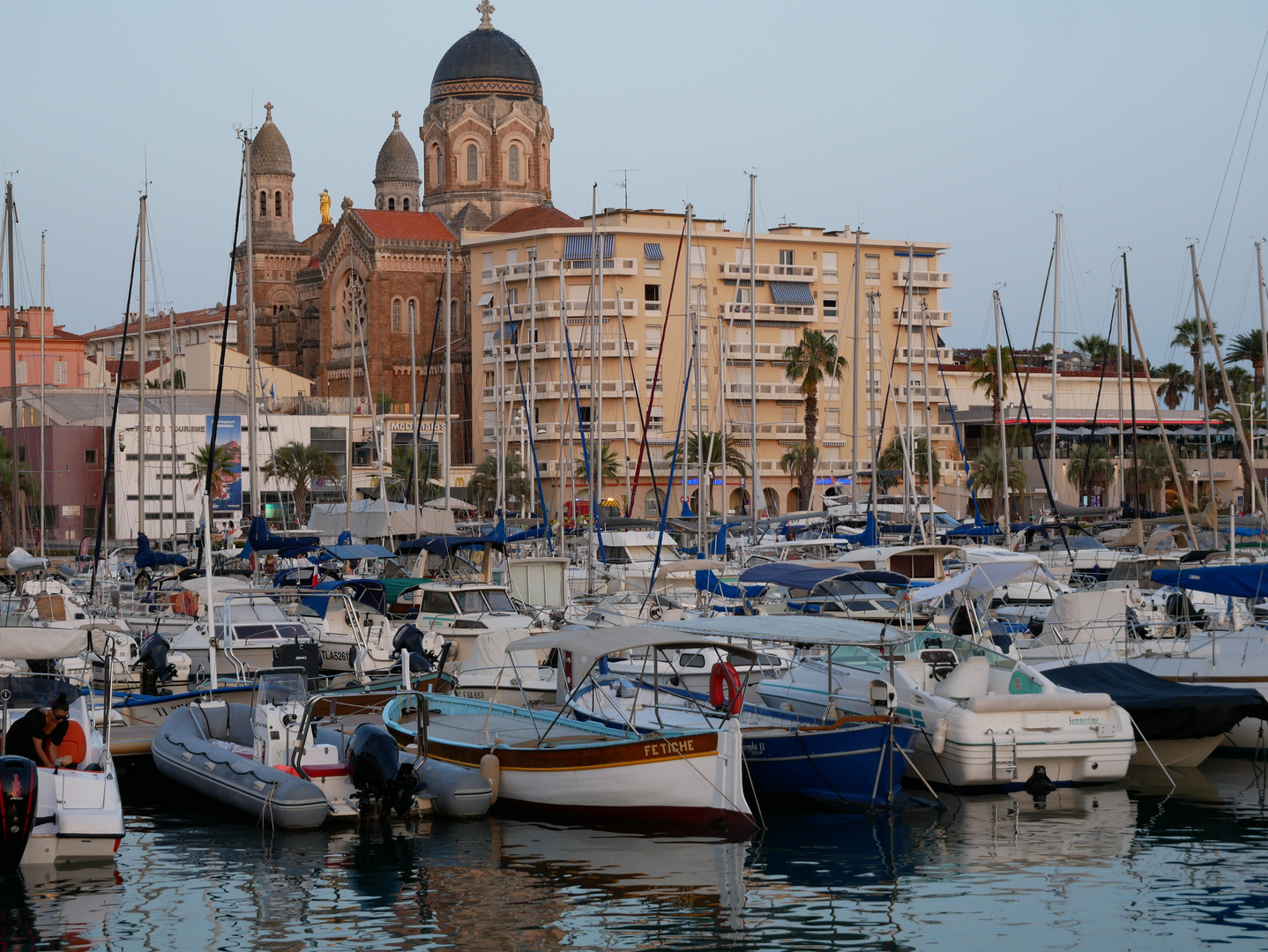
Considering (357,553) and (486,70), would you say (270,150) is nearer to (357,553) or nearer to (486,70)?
(486,70)

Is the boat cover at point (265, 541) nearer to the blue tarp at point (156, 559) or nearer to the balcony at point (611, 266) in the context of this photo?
the blue tarp at point (156, 559)

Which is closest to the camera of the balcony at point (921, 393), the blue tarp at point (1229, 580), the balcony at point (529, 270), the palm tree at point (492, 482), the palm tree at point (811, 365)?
the blue tarp at point (1229, 580)

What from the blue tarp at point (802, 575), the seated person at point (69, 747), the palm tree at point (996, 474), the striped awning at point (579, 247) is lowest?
the seated person at point (69, 747)

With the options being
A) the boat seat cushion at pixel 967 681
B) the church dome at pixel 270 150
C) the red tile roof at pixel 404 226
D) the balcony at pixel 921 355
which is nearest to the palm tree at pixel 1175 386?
the balcony at pixel 921 355

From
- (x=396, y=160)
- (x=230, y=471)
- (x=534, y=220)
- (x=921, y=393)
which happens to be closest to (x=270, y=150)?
(x=396, y=160)

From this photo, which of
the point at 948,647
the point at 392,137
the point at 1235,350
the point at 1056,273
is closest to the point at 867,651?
the point at 948,647

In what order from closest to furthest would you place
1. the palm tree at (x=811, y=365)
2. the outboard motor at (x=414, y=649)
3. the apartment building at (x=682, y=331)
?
the outboard motor at (x=414, y=649) → the palm tree at (x=811, y=365) → the apartment building at (x=682, y=331)

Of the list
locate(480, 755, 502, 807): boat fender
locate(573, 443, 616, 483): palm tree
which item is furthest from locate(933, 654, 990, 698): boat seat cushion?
locate(573, 443, 616, 483): palm tree

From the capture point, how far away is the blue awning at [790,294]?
316ft

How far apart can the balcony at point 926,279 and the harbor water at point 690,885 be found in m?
81.2

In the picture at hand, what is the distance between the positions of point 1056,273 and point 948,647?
3269cm

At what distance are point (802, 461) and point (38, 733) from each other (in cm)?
6817

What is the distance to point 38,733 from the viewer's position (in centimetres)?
1755

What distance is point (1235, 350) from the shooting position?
81.6 m
